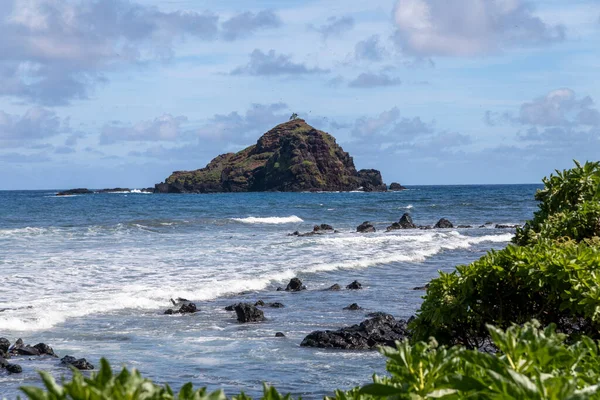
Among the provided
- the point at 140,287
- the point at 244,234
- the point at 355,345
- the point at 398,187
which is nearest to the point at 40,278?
the point at 140,287

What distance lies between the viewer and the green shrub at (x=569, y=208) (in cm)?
859

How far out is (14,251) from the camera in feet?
Result: 98.4

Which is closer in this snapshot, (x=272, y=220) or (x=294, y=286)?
(x=294, y=286)

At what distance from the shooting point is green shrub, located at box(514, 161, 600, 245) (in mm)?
8594

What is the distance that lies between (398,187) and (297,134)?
111ft

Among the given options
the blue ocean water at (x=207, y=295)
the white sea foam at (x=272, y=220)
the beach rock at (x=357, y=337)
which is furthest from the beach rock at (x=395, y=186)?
the beach rock at (x=357, y=337)

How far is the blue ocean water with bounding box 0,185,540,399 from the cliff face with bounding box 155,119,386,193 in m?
97.3

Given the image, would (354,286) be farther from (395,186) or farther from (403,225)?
(395,186)

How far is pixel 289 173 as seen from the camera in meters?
140

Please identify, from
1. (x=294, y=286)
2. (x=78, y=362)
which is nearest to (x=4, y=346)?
(x=78, y=362)

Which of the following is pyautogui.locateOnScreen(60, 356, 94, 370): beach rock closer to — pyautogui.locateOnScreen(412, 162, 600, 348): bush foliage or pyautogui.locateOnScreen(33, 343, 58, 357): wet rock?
pyautogui.locateOnScreen(33, 343, 58, 357): wet rock

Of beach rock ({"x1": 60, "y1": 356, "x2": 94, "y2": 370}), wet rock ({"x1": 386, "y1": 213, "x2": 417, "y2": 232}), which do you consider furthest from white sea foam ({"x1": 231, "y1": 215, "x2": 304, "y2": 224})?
beach rock ({"x1": 60, "y1": 356, "x2": 94, "y2": 370})

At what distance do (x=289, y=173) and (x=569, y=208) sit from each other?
131 meters

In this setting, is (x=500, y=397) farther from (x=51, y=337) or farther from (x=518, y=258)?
(x=51, y=337)
